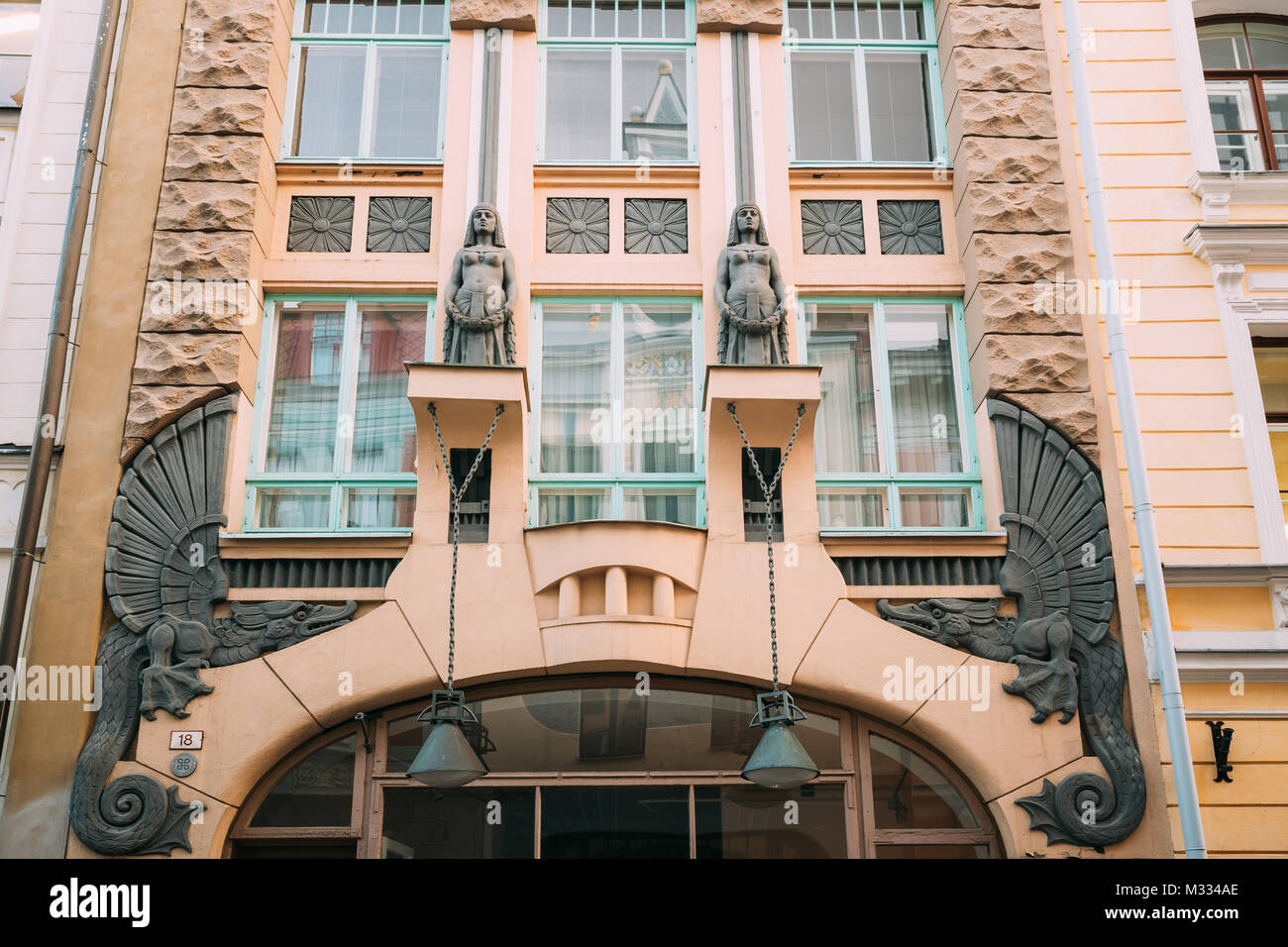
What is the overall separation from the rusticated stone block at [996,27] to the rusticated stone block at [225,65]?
273 inches

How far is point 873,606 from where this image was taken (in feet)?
35.1

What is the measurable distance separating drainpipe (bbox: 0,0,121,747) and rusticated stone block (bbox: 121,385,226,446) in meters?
0.64

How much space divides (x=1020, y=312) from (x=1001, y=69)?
273 centimetres

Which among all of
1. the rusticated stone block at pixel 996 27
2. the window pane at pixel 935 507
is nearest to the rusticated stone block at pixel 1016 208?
the rusticated stone block at pixel 996 27

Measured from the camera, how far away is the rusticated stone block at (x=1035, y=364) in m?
11.2

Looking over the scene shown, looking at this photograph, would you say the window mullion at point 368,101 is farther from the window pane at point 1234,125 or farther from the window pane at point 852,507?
the window pane at point 1234,125

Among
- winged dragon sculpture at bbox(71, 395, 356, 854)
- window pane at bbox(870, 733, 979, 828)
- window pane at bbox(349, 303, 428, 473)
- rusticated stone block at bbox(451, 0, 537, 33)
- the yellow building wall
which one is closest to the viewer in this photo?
winged dragon sculpture at bbox(71, 395, 356, 854)

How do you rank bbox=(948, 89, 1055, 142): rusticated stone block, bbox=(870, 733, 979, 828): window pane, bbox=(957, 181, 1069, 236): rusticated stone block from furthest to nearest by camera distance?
bbox=(948, 89, 1055, 142): rusticated stone block < bbox=(957, 181, 1069, 236): rusticated stone block < bbox=(870, 733, 979, 828): window pane

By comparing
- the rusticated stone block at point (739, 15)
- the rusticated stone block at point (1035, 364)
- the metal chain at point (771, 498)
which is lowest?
the metal chain at point (771, 498)

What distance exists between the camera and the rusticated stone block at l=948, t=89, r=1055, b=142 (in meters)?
12.1

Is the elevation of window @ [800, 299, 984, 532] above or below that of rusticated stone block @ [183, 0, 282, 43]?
below

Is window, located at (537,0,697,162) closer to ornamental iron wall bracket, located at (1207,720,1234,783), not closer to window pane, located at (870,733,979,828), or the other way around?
window pane, located at (870,733,979,828)

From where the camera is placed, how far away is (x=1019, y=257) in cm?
1160

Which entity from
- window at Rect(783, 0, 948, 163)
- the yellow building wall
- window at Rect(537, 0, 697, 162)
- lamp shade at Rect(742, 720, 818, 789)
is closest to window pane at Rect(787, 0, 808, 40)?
window at Rect(783, 0, 948, 163)
